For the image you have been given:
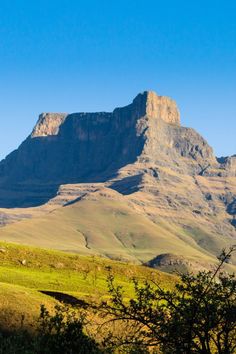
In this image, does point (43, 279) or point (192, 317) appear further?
point (43, 279)

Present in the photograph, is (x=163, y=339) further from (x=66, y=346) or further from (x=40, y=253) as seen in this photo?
(x=40, y=253)

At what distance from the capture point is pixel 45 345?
15805 millimetres

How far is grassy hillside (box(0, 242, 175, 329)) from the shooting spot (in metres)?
27.8

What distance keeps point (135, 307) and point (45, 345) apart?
3713 mm

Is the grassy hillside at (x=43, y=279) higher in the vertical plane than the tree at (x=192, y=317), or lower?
lower

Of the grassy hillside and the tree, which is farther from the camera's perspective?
the grassy hillside

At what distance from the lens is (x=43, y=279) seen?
41.2 m

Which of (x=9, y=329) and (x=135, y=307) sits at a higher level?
(x=135, y=307)

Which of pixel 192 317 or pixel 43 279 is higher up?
pixel 192 317

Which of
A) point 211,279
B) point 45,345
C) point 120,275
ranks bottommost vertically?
point 120,275

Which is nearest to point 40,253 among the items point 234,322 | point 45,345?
point 45,345

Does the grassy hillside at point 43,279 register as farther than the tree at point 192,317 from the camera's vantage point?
Yes

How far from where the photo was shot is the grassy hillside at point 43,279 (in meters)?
27.8

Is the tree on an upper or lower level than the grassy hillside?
upper
